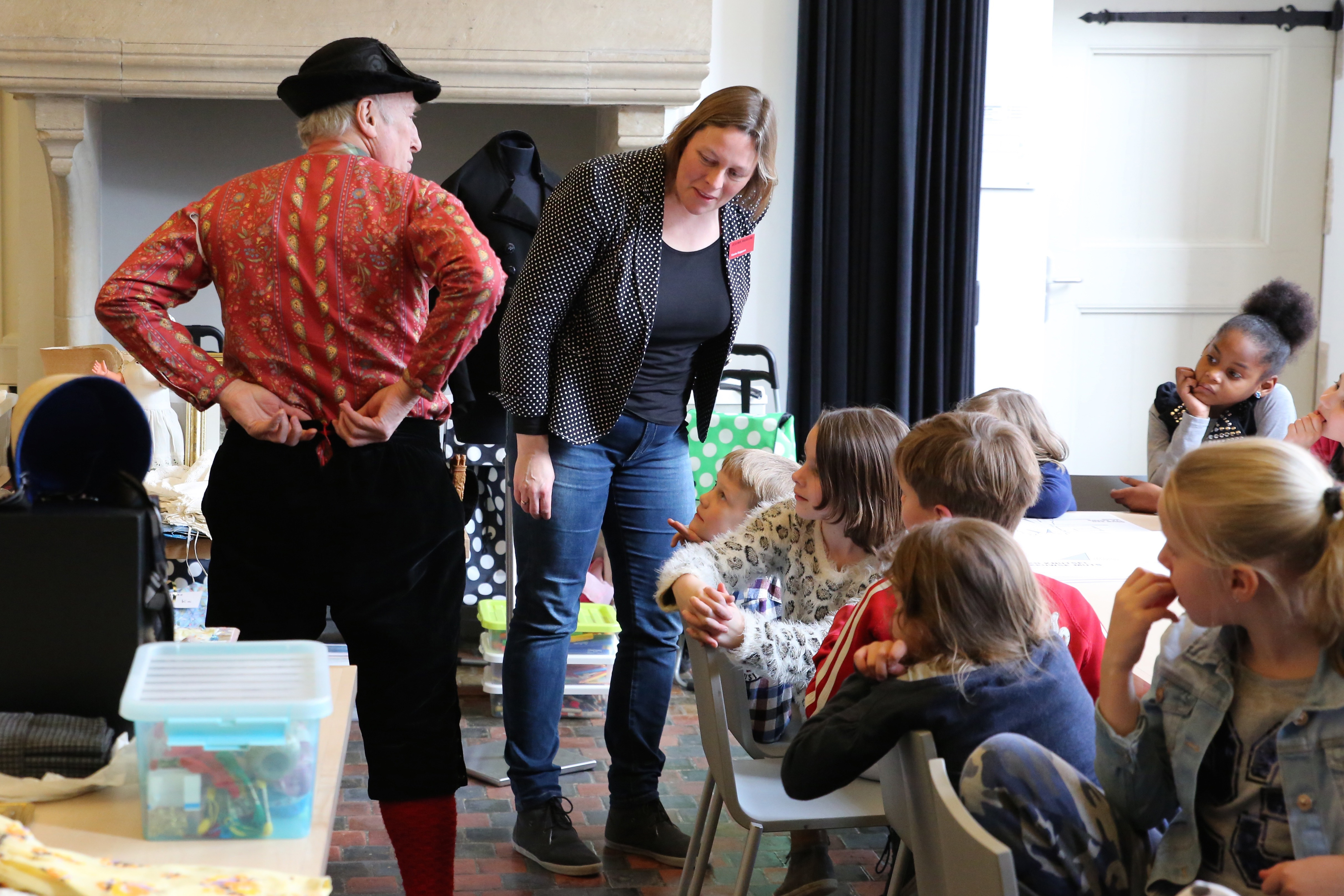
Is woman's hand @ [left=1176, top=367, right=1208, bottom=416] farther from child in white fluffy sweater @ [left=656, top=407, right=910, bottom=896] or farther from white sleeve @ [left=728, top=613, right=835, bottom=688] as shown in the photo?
white sleeve @ [left=728, top=613, right=835, bottom=688]

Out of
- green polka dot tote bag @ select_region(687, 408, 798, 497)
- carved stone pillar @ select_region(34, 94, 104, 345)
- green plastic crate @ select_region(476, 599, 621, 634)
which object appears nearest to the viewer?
green plastic crate @ select_region(476, 599, 621, 634)

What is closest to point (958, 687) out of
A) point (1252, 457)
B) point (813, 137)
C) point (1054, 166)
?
point (1252, 457)

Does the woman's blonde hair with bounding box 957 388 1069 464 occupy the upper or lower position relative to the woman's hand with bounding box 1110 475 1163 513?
upper

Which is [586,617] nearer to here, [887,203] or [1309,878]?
[887,203]

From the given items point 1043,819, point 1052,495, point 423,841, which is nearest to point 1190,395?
point 1052,495

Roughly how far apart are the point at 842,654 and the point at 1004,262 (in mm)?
2950

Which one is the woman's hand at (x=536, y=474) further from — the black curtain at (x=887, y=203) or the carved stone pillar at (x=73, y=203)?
the carved stone pillar at (x=73, y=203)

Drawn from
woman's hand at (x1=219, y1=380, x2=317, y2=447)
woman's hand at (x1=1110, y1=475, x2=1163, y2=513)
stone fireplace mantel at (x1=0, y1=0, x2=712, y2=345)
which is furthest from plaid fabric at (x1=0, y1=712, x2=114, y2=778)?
stone fireplace mantel at (x1=0, y1=0, x2=712, y2=345)

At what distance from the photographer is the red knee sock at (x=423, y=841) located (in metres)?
1.78

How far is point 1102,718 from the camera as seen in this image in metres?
1.30

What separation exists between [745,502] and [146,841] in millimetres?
1449

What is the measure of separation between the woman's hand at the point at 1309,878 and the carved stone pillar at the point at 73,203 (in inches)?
145

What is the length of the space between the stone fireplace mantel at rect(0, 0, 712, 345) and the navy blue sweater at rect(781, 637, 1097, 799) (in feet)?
8.98

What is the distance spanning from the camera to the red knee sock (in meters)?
1.78
